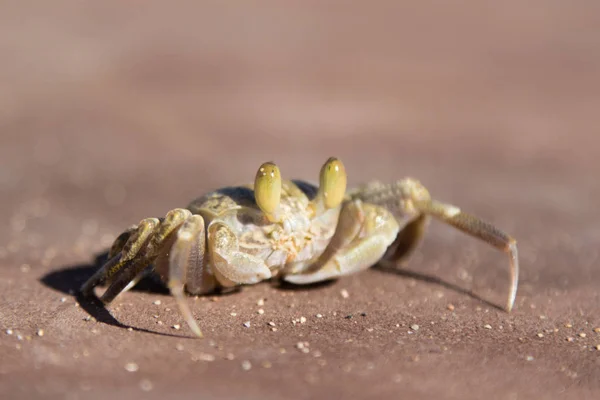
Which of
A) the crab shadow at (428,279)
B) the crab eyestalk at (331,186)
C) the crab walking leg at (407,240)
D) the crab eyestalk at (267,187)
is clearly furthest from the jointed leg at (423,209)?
the crab eyestalk at (267,187)

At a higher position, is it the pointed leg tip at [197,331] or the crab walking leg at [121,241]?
the crab walking leg at [121,241]

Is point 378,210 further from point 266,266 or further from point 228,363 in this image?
point 228,363

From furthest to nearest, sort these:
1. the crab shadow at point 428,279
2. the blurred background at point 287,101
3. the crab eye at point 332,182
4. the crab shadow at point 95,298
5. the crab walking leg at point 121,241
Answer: the blurred background at point 287,101 < the crab shadow at point 428,279 < the crab eye at point 332,182 < the crab walking leg at point 121,241 < the crab shadow at point 95,298

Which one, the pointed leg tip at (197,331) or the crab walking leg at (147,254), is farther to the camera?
the crab walking leg at (147,254)

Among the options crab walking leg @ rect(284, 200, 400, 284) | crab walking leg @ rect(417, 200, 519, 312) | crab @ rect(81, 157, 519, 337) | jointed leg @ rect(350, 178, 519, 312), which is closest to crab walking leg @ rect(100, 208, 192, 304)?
crab @ rect(81, 157, 519, 337)

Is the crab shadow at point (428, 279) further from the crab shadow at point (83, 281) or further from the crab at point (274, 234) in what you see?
the crab shadow at point (83, 281)

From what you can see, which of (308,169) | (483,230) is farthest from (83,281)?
(308,169)

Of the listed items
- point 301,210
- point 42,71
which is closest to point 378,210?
point 301,210

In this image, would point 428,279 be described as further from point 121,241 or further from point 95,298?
point 95,298
